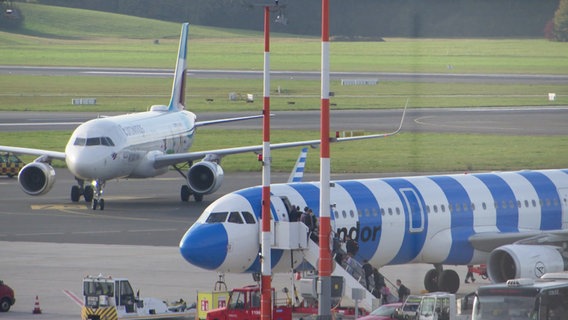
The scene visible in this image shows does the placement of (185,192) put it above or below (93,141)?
below

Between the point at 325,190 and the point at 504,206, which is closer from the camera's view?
the point at 325,190

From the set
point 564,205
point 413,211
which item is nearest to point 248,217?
point 413,211

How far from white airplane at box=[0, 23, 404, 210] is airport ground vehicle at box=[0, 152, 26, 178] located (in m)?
9.51

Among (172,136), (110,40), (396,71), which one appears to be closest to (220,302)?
(172,136)

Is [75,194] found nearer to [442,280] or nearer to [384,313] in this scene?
[442,280]

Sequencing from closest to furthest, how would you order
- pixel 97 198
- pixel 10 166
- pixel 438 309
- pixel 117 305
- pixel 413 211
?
pixel 438 309
pixel 117 305
pixel 413 211
pixel 97 198
pixel 10 166

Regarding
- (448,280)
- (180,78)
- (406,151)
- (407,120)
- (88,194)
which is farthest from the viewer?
(407,120)

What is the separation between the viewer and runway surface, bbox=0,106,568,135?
294 feet

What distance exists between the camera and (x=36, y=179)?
58750mm

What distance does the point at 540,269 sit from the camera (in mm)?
33156

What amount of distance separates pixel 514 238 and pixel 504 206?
7.91 feet

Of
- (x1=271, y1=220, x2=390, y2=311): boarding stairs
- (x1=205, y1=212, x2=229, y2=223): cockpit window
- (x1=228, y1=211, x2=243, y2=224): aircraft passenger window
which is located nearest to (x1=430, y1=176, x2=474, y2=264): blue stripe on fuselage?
(x1=271, y1=220, x2=390, y2=311): boarding stairs

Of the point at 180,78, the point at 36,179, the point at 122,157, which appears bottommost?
the point at 36,179

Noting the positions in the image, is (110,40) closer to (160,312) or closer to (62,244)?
(62,244)
